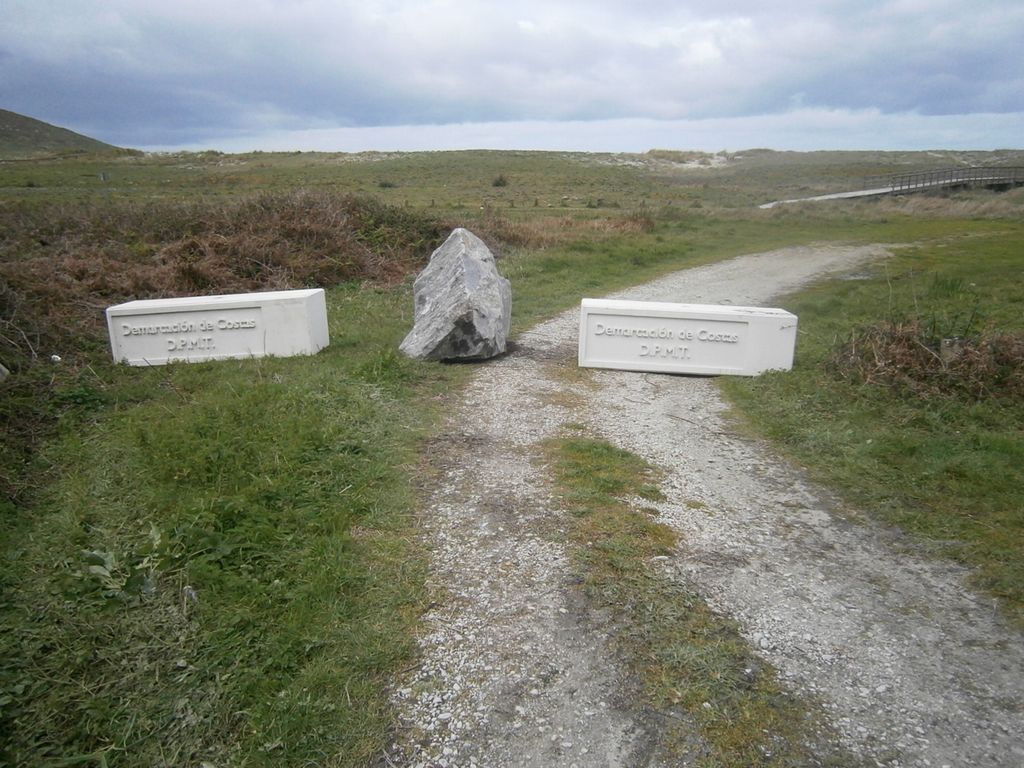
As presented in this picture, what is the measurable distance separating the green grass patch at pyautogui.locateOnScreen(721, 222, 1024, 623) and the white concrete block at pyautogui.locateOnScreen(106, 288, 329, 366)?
4932mm

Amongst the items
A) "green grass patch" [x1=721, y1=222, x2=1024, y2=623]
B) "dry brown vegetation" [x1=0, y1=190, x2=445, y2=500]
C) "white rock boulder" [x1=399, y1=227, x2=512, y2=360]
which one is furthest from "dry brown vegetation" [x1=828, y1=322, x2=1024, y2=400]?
"dry brown vegetation" [x1=0, y1=190, x2=445, y2=500]

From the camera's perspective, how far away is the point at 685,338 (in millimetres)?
7957

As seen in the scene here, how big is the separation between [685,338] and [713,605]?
186 inches

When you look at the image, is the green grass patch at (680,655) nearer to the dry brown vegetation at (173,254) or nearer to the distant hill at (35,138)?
the dry brown vegetation at (173,254)

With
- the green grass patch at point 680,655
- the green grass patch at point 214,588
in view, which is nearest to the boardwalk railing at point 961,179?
the green grass patch at point 680,655

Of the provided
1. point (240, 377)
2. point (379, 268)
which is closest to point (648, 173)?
point (379, 268)

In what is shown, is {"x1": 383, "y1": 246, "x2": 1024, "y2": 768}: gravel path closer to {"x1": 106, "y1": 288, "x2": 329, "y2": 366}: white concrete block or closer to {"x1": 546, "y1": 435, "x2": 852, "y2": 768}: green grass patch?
{"x1": 546, "y1": 435, "x2": 852, "y2": 768}: green grass patch

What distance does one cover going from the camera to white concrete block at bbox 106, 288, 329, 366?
818cm

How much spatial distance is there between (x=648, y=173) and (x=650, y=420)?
213 feet

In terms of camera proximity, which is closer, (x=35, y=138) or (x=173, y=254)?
(x=173, y=254)

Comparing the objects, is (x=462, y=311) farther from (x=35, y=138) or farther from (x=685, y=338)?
(x=35, y=138)

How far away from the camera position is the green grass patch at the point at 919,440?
14.2 ft

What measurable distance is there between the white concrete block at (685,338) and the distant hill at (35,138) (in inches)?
3397

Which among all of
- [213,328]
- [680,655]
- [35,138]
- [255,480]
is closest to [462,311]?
[213,328]
